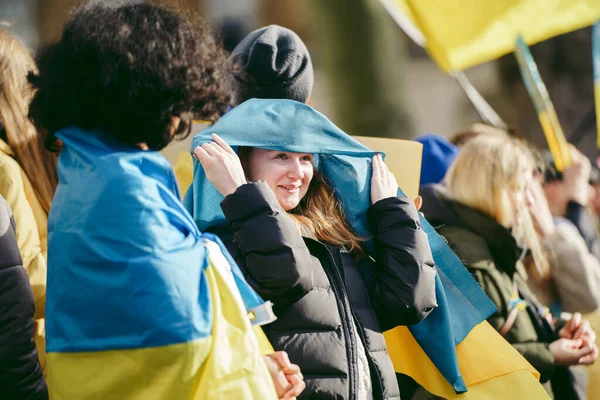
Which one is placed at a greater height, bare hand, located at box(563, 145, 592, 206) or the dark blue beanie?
the dark blue beanie

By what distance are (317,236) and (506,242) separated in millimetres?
1290

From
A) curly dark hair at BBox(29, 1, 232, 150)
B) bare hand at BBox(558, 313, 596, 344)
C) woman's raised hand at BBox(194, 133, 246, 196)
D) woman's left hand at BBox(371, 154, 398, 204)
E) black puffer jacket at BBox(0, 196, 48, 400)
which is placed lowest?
bare hand at BBox(558, 313, 596, 344)

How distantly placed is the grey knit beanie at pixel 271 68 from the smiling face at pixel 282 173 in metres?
0.33

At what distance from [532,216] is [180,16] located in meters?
2.55

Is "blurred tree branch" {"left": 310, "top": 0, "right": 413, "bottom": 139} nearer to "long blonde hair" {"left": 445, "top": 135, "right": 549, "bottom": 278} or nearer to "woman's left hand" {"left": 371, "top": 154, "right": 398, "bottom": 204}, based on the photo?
"long blonde hair" {"left": 445, "top": 135, "right": 549, "bottom": 278}

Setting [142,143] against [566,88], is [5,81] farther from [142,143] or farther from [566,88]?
[566,88]

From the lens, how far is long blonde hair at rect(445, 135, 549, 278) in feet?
12.6

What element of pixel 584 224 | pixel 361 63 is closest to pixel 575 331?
pixel 584 224

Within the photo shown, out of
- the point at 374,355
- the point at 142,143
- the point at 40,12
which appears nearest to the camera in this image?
the point at 142,143

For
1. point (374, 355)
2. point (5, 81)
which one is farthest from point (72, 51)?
point (374, 355)

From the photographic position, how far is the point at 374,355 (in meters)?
2.62

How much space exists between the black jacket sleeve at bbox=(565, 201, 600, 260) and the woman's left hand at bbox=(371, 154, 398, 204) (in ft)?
8.26

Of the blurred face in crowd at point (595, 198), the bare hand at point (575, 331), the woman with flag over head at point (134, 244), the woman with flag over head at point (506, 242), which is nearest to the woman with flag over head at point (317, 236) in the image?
the woman with flag over head at point (134, 244)

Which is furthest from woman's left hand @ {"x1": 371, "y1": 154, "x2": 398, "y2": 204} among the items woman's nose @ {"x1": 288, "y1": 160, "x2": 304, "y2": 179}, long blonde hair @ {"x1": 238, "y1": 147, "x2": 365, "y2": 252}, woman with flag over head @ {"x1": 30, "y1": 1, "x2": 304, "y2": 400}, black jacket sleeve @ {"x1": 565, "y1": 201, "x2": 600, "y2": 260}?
black jacket sleeve @ {"x1": 565, "y1": 201, "x2": 600, "y2": 260}
